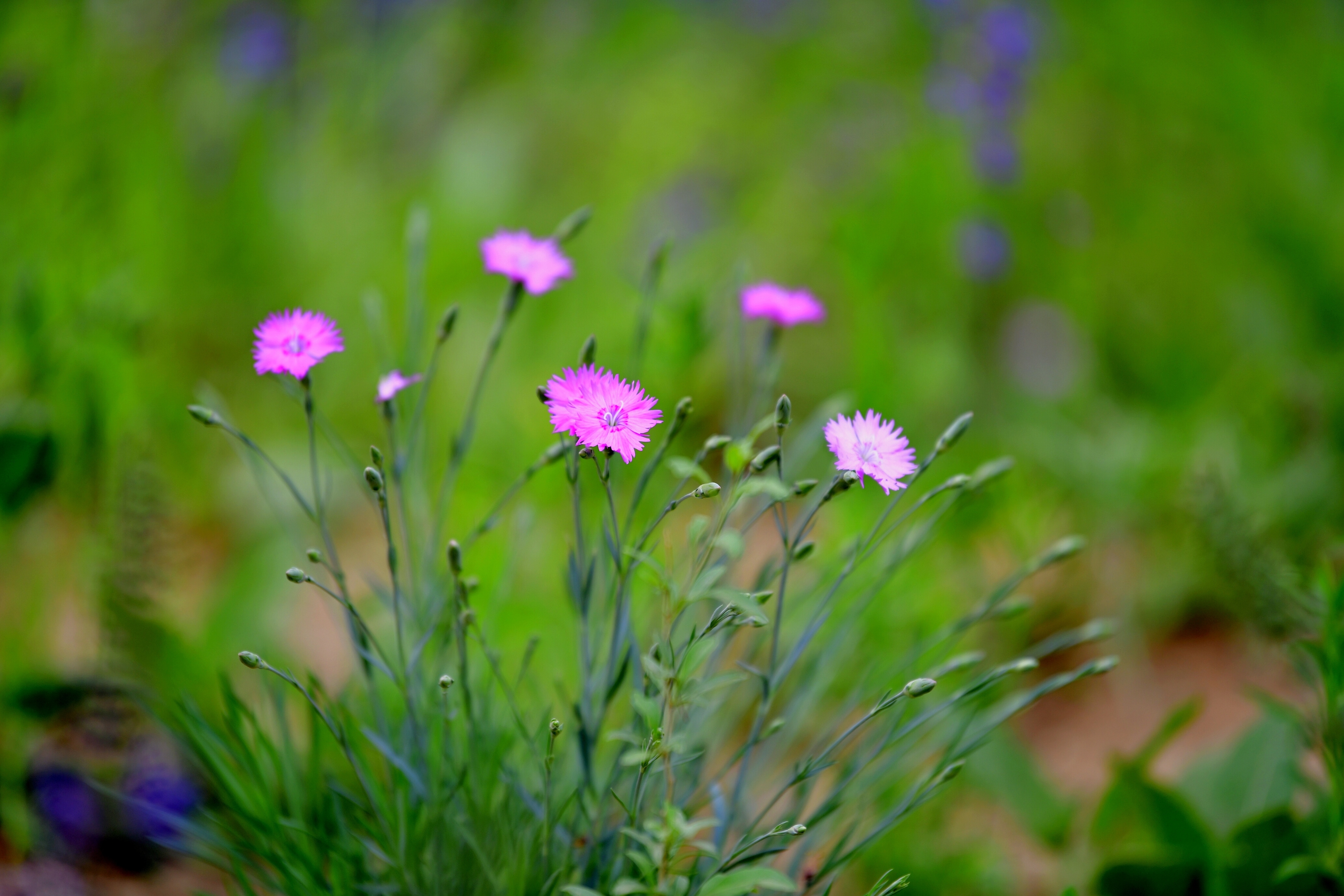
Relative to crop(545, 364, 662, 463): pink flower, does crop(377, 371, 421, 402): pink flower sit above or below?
above

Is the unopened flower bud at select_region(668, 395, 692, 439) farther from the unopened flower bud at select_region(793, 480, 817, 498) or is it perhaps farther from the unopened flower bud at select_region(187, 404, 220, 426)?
the unopened flower bud at select_region(187, 404, 220, 426)

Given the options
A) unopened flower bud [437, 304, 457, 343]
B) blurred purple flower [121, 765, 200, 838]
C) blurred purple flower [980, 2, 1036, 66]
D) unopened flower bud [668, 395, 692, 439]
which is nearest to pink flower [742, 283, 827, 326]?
unopened flower bud [668, 395, 692, 439]

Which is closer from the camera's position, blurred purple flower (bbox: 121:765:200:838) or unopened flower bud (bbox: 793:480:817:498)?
unopened flower bud (bbox: 793:480:817:498)

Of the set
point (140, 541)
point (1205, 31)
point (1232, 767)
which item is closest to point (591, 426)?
point (140, 541)

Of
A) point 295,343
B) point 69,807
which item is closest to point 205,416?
point 295,343

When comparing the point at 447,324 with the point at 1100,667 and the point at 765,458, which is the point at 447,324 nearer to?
the point at 765,458

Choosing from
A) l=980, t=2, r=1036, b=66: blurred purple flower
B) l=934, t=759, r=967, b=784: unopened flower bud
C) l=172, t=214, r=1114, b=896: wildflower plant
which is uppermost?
l=980, t=2, r=1036, b=66: blurred purple flower

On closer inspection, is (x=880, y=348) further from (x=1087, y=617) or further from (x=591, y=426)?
(x=591, y=426)
